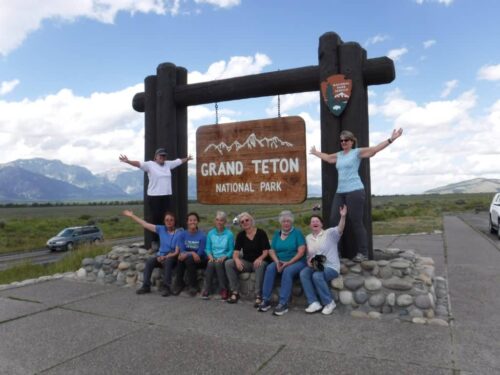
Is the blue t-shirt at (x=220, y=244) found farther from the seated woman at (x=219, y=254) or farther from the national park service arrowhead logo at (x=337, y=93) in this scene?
the national park service arrowhead logo at (x=337, y=93)

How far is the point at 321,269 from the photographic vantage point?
5324 millimetres

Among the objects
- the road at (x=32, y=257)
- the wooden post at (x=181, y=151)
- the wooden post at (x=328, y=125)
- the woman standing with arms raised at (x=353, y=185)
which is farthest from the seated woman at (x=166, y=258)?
the road at (x=32, y=257)

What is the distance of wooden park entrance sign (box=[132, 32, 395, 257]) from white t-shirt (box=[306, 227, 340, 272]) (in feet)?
2.22

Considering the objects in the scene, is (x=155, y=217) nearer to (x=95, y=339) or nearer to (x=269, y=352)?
(x=95, y=339)

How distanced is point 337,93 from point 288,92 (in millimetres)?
955

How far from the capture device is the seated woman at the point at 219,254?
235 inches

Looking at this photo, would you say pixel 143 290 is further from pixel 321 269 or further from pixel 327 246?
pixel 327 246

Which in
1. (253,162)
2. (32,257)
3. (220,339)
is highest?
(253,162)

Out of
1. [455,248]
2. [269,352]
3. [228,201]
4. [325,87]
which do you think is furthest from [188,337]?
[455,248]

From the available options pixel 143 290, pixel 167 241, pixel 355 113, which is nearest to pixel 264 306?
pixel 167 241

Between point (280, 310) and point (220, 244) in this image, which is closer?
point (280, 310)

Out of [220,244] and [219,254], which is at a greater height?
[220,244]

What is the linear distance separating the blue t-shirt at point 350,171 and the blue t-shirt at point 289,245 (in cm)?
96

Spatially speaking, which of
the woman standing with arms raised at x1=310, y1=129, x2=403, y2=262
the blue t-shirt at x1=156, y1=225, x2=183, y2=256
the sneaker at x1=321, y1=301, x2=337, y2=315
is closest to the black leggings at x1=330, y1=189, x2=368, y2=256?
the woman standing with arms raised at x1=310, y1=129, x2=403, y2=262
